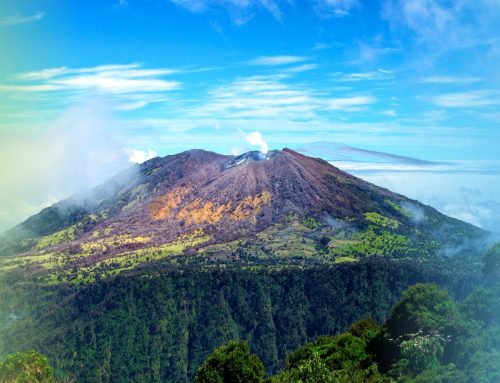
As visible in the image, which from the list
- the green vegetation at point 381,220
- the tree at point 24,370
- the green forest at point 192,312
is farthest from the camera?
the green vegetation at point 381,220

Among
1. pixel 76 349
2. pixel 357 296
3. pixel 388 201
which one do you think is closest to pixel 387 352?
pixel 357 296

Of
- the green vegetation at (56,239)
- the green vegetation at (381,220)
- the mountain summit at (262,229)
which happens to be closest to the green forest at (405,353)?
the mountain summit at (262,229)

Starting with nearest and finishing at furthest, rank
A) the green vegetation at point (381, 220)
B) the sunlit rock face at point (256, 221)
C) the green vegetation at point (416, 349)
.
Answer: the green vegetation at point (416, 349)
the sunlit rock face at point (256, 221)
the green vegetation at point (381, 220)

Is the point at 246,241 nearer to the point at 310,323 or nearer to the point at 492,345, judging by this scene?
the point at 310,323

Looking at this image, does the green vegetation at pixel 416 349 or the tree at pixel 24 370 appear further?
the tree at pixel 24 370

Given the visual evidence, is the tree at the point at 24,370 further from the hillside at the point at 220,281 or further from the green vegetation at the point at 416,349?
the hillside at the point at 220,281

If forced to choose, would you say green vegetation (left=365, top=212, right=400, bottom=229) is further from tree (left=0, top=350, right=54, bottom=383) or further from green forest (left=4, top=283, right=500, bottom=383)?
tree (left=0, top=350, right=54, bottom=383)

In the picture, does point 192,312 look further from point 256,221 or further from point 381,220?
point 381,220
